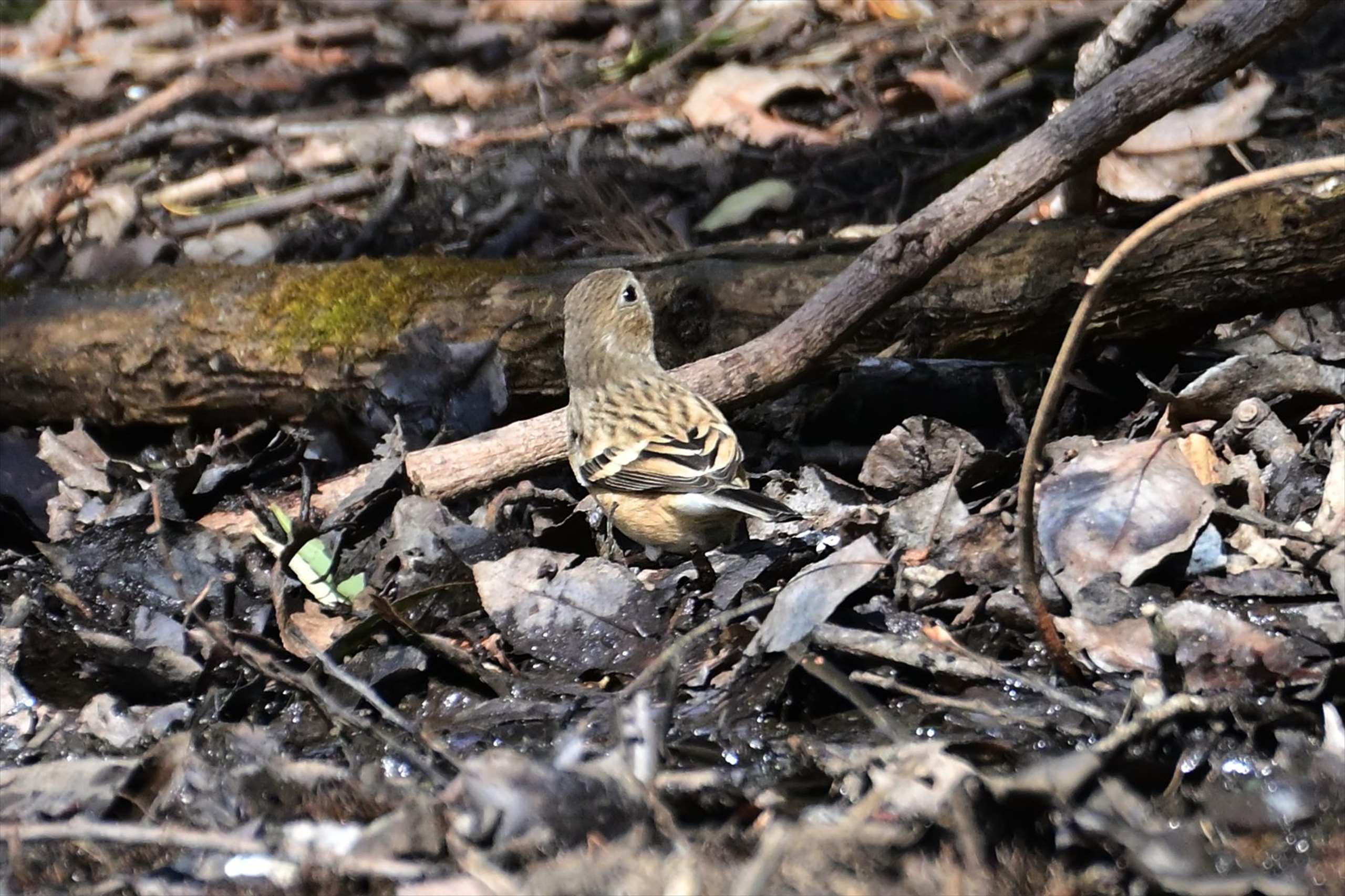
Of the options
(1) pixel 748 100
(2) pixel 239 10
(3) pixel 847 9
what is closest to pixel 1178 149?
(1) pixel 748 100

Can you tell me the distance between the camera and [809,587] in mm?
3699

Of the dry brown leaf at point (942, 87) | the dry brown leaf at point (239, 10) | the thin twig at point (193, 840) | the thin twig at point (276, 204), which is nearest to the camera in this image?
the thin twig at point (193, 840)

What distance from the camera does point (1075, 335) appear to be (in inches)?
106

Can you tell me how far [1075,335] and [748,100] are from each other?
6211mm

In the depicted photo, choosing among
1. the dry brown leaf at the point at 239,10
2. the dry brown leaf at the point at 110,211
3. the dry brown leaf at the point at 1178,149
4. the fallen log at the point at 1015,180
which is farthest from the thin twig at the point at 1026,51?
the dry brown leaf at the point at 239,10

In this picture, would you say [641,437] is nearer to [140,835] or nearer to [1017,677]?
[1017,677]

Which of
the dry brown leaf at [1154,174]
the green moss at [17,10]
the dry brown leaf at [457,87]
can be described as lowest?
the dry brown leaf at [1154,174]

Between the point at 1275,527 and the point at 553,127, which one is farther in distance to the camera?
the point at 553,127

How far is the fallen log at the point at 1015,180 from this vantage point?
452 cm

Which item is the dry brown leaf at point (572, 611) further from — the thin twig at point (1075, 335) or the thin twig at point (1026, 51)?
the thin twig at point (1026, 51)

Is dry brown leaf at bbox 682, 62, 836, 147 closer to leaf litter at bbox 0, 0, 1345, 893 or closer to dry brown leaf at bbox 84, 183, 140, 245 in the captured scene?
leaf litter at bbox 0, 0, 1345, 893

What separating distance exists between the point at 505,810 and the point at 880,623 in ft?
4.73

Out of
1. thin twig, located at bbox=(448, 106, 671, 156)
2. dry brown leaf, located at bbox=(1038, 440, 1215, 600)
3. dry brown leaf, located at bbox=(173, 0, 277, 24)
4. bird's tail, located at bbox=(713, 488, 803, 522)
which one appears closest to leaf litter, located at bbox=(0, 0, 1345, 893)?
dry brown leaf, located at bbox=(1038, 440, 1215, 600)

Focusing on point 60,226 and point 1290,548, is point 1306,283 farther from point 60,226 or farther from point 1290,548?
point 60,226
